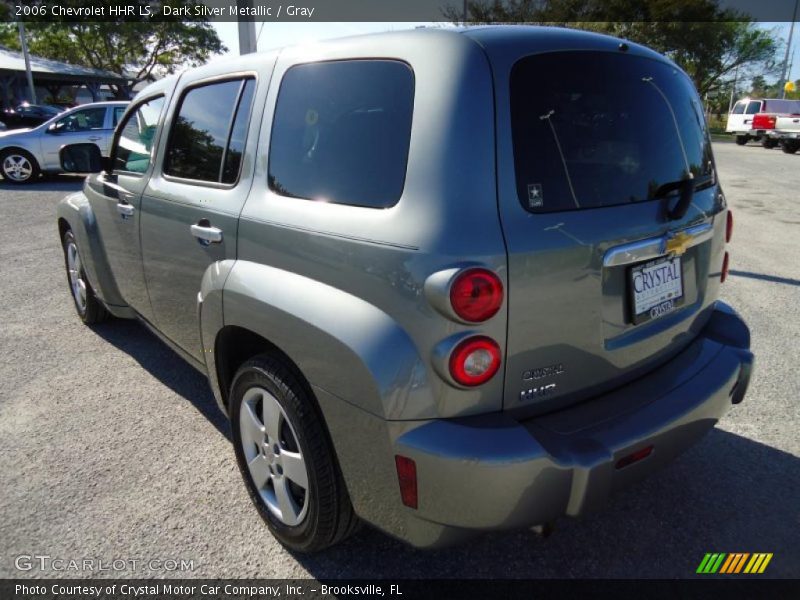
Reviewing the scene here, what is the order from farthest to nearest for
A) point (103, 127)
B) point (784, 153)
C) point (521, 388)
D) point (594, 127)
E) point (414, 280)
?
point (784, 153)
point (103, 127)
point (594, 127)
point (521, 388)
point (414, 280)

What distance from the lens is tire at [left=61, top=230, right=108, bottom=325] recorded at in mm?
4574

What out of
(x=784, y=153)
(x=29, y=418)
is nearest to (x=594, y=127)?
(x=29, y=418)

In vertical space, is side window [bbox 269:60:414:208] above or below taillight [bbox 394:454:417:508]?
above

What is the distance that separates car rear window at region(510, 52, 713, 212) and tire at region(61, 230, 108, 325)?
378 cm

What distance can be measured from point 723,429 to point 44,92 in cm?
5940

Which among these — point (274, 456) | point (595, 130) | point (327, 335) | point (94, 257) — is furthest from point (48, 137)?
→ point (595, 130)

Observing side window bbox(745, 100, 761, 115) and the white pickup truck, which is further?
side window bbox(745, 100, 761, 115)

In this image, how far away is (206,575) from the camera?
89.3 inches

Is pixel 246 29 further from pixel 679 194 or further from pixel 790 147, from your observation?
pixel 790 147

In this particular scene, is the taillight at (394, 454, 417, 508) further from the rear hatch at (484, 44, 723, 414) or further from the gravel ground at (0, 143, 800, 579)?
the gravel ground at (0, 143, 800, 579)

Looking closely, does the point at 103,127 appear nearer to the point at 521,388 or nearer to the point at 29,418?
the point at 29,418

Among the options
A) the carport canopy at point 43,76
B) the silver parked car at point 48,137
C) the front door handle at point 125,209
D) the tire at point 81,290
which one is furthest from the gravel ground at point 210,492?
the carport canopy at point 43,76

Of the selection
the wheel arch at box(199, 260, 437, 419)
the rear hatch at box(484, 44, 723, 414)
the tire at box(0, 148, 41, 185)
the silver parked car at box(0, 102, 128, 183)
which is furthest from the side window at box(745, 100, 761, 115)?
the wheel arch at box(199, 260, 437, 419)

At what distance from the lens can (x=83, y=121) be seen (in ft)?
42.6
